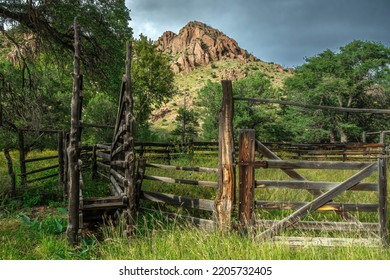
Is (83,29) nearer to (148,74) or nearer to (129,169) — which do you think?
(129,169)

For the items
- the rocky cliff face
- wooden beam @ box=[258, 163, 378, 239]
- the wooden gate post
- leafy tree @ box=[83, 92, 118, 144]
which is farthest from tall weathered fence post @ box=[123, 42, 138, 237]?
the rocky cliff face

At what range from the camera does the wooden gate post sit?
491cm

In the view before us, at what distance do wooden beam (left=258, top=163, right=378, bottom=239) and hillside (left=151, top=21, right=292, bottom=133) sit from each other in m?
69.6

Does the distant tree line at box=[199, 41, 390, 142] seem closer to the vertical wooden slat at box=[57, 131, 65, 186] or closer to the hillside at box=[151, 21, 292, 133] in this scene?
the vertical wooden slat at box=[57, 131, 65, 186]

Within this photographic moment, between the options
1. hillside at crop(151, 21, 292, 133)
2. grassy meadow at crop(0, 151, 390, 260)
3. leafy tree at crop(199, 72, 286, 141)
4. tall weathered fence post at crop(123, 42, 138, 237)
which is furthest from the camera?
hillside at crop(151, 21, 292, 133)

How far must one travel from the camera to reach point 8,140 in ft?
64.5

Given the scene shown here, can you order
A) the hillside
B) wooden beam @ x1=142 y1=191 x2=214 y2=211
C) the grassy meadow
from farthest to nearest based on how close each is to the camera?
the hillside → wooden beam @ x1=142 y1=191 x2=214 y2=211 → the grassy meadow

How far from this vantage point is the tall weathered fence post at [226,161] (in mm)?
5074

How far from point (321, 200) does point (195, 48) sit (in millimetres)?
92762

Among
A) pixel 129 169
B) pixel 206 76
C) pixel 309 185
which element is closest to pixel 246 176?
pixel 309 185

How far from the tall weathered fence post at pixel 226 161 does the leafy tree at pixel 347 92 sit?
27.5 metres

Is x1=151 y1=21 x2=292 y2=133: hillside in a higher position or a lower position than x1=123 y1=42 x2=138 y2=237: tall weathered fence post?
higher

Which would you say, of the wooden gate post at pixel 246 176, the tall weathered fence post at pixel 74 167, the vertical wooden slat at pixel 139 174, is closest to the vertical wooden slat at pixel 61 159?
Result: the vertical wooden slat at pixel 139 174
